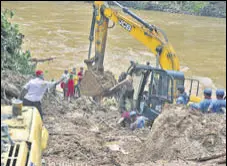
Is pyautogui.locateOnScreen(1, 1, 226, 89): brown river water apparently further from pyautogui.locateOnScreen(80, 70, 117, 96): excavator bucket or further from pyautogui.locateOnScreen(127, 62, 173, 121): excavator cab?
pyautogui.locateOnScreen(127, 62, 173, 121): excavator cab

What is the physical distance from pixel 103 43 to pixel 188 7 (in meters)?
36.6

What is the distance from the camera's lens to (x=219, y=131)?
760 centimetres

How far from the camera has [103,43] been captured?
15.8 metres

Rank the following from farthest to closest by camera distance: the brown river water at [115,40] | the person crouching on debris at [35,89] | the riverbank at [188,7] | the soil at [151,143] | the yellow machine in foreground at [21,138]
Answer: the riverbank at [188,7] < the brown river water at [115,40] < the person crouching on debris at [35,89] < the soil at [151,143] < the yellow machine in foreground at [21,138]

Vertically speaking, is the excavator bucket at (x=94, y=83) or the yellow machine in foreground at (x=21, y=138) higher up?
the yellow machine in foreground at (x=21, y=138)

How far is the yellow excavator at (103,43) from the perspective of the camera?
13750 mm

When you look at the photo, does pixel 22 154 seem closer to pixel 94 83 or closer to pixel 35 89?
pixel 35 89

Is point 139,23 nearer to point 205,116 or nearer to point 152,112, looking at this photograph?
point 152,112

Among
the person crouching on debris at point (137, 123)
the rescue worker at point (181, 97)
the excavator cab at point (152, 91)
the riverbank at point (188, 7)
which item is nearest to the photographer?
the rescue worker at point (181, 97)

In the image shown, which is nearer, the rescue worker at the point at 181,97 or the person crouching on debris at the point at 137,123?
the rescue worker at the point at 181,97

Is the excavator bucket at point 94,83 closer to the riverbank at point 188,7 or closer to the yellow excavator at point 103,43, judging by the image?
the yellow excavator at point 103,43

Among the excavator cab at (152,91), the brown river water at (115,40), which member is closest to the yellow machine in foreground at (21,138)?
the excavator cab at (152,91)

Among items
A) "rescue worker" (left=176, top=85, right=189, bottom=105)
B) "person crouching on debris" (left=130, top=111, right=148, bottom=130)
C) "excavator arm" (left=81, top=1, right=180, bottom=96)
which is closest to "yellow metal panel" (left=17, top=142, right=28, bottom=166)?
"rescue worker" (left=176, top=85, right=189, bottom=105)

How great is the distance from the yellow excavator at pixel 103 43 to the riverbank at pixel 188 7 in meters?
34.4
